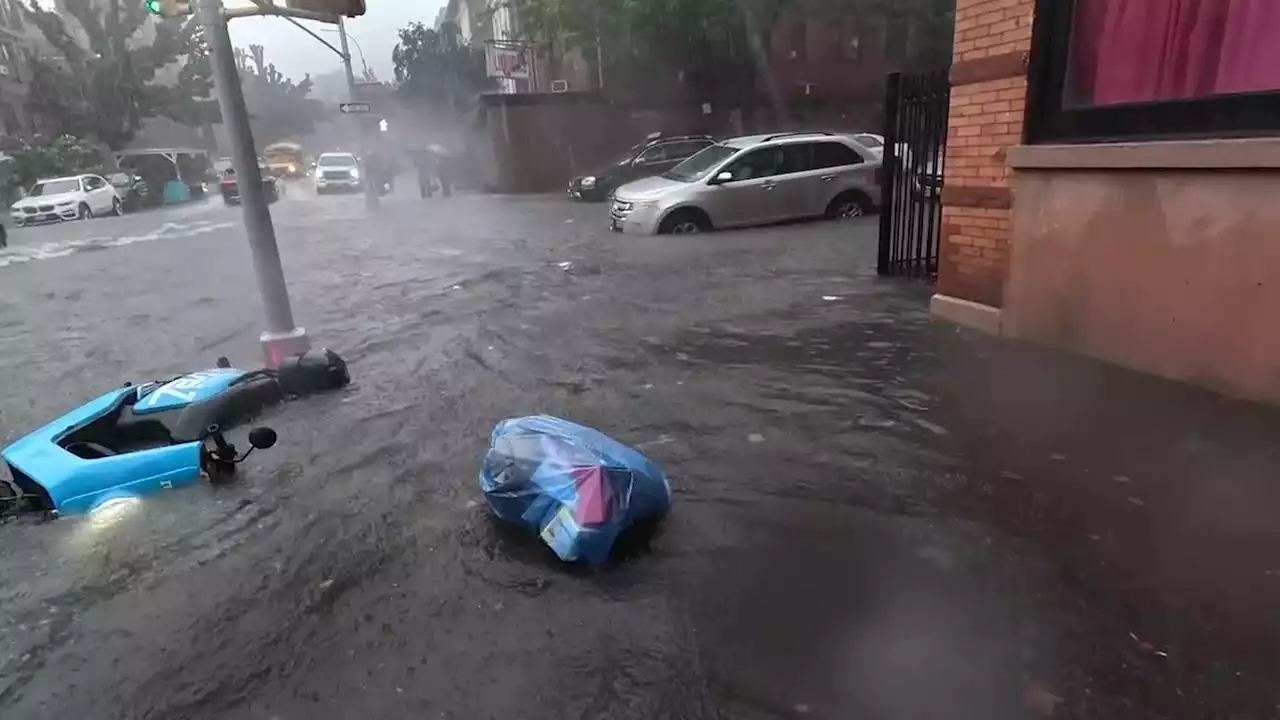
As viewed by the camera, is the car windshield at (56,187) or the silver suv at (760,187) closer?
the silver suv at (760,187)

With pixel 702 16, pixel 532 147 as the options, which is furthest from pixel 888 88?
pixel 532 147

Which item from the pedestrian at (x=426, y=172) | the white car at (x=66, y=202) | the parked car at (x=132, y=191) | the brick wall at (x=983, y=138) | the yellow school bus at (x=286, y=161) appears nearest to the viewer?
the brick wall at (x=983, y=138)

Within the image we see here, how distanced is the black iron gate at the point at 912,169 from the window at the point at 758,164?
4.51 m

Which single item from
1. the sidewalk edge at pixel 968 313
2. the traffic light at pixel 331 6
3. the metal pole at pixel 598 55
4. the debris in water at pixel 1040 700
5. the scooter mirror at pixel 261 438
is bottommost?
the debris in water at pixel 1040 700

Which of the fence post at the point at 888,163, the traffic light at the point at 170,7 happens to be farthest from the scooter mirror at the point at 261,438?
the fence post at the point at 888,163

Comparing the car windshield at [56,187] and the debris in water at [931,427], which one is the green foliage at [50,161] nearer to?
the car windshield at [56,187]

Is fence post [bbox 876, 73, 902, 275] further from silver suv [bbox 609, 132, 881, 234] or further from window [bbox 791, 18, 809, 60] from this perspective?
window [bbox 791, 18, 809, 60]

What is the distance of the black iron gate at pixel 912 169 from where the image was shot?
824cm

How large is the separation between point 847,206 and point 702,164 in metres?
2.74

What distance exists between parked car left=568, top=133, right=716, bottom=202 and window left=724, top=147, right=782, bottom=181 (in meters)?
8.45

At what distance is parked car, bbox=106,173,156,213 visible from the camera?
30359mm

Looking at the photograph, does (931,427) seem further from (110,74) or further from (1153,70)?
(110,74)

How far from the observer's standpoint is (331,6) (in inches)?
223

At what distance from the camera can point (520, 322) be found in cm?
788
